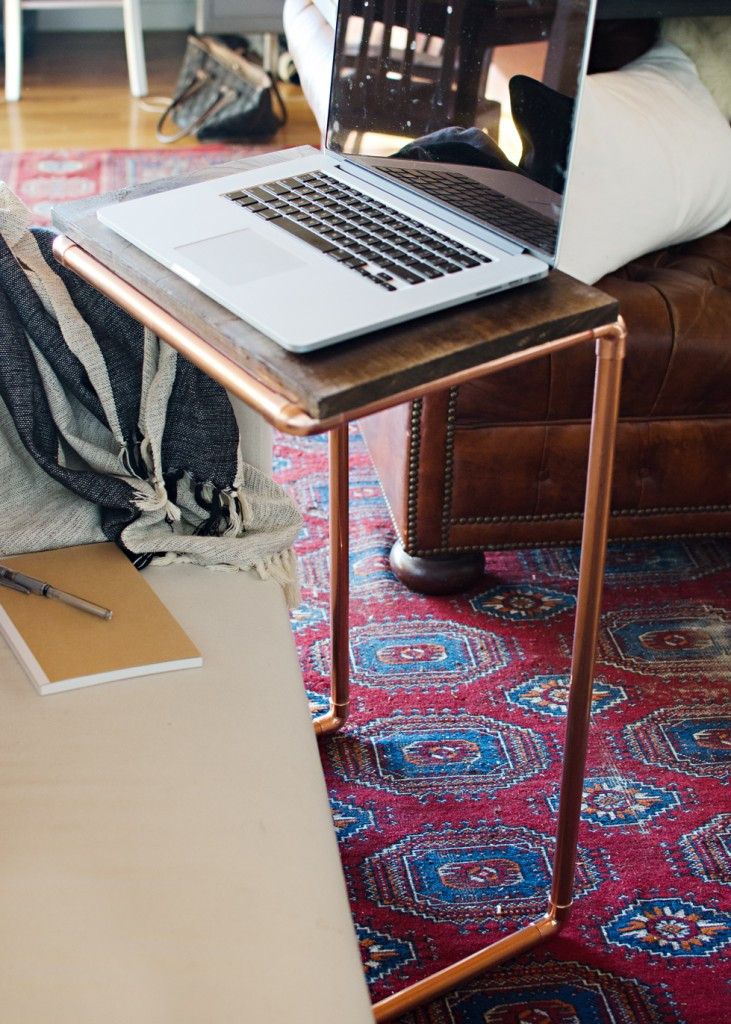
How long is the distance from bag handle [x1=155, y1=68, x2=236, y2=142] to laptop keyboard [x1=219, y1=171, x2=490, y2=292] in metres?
2.46

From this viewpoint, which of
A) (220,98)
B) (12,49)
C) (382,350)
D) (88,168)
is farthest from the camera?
(12,49)

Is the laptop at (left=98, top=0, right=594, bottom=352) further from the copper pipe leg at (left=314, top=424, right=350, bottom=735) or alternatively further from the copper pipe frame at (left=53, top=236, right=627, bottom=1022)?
the copper pipe leg at (left=314, top=424, right=350, bottom=735)

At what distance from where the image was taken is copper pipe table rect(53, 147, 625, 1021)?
707 millimetres

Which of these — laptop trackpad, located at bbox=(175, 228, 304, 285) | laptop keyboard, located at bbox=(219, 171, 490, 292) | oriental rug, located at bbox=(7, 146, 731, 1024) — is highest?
laptop keyboard, located at bbox=(219, 171, 490, 292)

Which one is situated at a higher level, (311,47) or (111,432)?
(311,47)

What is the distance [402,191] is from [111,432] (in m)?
0.43

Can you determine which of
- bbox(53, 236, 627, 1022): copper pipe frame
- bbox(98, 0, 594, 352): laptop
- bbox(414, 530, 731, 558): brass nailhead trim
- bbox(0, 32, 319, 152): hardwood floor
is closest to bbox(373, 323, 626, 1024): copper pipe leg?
bbox(53, 236, 627, 1022): copper pipe frame

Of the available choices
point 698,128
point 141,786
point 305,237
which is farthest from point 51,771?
point 698,128

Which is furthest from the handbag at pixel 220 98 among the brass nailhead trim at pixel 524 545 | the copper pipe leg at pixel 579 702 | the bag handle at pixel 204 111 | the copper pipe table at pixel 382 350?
the copper pipe leg at pixel 579 702

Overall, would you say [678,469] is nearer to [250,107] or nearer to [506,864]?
[506,864]

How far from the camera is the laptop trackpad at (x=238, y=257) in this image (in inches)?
31.7

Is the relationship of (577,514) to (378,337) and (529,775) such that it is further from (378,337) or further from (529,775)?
(378,337)

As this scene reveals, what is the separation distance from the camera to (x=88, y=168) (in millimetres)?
2994

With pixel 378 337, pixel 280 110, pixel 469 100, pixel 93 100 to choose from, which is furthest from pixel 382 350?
pixel 93 100
